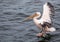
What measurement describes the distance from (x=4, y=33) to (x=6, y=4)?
3391mm

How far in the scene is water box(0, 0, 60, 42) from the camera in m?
10.4

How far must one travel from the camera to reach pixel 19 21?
11.8m

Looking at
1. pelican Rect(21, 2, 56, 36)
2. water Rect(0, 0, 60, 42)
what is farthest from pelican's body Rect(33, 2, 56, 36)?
water Rect(0, 0, 60, 42)

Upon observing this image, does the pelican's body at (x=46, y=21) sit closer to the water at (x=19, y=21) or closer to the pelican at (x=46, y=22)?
the pelican at (x=46, y=22)

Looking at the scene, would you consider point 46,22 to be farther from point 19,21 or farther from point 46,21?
point 19,21

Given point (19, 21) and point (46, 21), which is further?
point (19, 21)

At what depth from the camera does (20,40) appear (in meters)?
10.2

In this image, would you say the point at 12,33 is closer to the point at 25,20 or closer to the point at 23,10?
the point at 25,20

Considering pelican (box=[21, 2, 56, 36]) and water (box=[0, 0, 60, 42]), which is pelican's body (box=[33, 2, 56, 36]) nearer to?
pelican (box=[21, 2, 56, 36])

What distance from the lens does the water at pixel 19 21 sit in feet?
34.0

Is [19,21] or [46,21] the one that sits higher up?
[46,21]

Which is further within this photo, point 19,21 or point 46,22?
point 19,21

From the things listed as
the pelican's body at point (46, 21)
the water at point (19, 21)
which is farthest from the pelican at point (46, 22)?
the water at point (19, 21)

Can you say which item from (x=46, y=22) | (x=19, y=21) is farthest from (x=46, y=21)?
(x=19, y=21)
